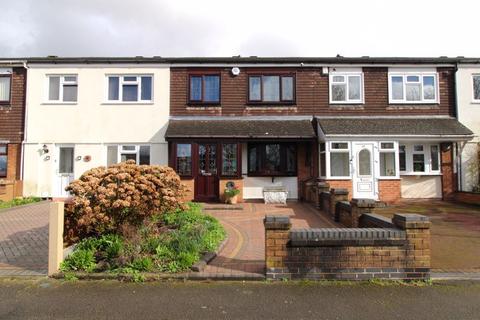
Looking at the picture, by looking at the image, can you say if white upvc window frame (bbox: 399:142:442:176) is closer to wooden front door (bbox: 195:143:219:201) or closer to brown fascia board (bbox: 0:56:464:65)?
brown fascia board (bbox: 0:56:464:65)

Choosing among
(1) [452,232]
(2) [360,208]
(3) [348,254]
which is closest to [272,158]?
(2) [360,208]

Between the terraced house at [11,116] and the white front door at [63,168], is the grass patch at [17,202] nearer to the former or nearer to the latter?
the white front door at [63,168]

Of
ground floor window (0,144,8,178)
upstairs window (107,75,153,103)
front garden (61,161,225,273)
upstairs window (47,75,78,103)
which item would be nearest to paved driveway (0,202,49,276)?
front garden (61,161,225,273)

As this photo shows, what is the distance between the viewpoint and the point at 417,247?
16.6ft

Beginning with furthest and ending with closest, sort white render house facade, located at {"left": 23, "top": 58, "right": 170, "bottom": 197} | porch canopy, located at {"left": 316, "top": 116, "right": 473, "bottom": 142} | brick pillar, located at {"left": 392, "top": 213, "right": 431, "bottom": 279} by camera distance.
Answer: white render house facade, located at {"left": 23, "top": 58, "right": 170, "bottom": 197} < porch canopy, located at {"left": 316, "top": 116, "right": 473, "bottom": 142} < brick pillar, located at {"left": 392, "top": 213, "right": 431, "bottom": 279}

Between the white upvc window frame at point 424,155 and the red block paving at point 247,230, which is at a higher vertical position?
the white upvc window frame at point 424,155


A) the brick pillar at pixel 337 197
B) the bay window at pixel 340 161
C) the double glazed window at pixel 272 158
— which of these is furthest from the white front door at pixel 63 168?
the brick pillar at pixel 337 197

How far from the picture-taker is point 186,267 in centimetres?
541

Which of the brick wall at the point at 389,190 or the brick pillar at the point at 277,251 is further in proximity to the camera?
the brick wall at the point at 389,190

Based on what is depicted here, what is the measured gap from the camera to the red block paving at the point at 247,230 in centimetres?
554

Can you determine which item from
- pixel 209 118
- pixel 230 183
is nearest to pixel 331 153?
pixel 230 183

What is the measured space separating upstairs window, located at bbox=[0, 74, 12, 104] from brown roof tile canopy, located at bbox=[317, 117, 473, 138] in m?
14.0

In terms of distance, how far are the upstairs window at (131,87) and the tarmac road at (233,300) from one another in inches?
448

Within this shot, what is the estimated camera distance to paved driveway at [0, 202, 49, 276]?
5.74 metres
